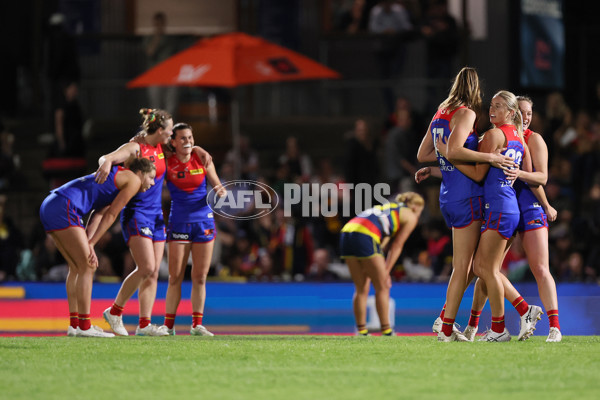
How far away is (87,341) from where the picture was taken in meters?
9.02

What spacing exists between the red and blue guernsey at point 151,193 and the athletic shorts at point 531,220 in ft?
11.0

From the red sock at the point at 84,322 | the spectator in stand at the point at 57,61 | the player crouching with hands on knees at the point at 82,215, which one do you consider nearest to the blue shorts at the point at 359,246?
the player crouching with hands on knees at the point at 82,215

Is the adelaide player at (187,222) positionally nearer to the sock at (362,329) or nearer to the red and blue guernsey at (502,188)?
the sock at (362,329)

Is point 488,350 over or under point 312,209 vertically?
over

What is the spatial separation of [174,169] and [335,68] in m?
11.3

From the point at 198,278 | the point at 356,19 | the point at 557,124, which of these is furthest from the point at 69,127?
the point at 198,278

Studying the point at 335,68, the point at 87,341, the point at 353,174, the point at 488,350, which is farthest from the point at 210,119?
the point at 488,350

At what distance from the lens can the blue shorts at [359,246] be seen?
11.4m

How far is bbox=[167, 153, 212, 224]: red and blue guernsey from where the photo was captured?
10297 mm

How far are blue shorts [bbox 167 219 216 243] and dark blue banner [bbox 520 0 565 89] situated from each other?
10462 mm

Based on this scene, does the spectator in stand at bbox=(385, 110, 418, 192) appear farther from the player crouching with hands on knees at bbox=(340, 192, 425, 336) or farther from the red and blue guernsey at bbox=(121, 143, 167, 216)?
the red and blue guernsey at bbox=(121, 143, 167, 216)

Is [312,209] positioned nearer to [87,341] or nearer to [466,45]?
[466,45]

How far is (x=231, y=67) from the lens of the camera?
16.3 meters

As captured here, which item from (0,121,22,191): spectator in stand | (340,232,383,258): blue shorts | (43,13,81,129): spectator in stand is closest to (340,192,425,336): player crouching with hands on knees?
(340,232,383,258): blue shorts
